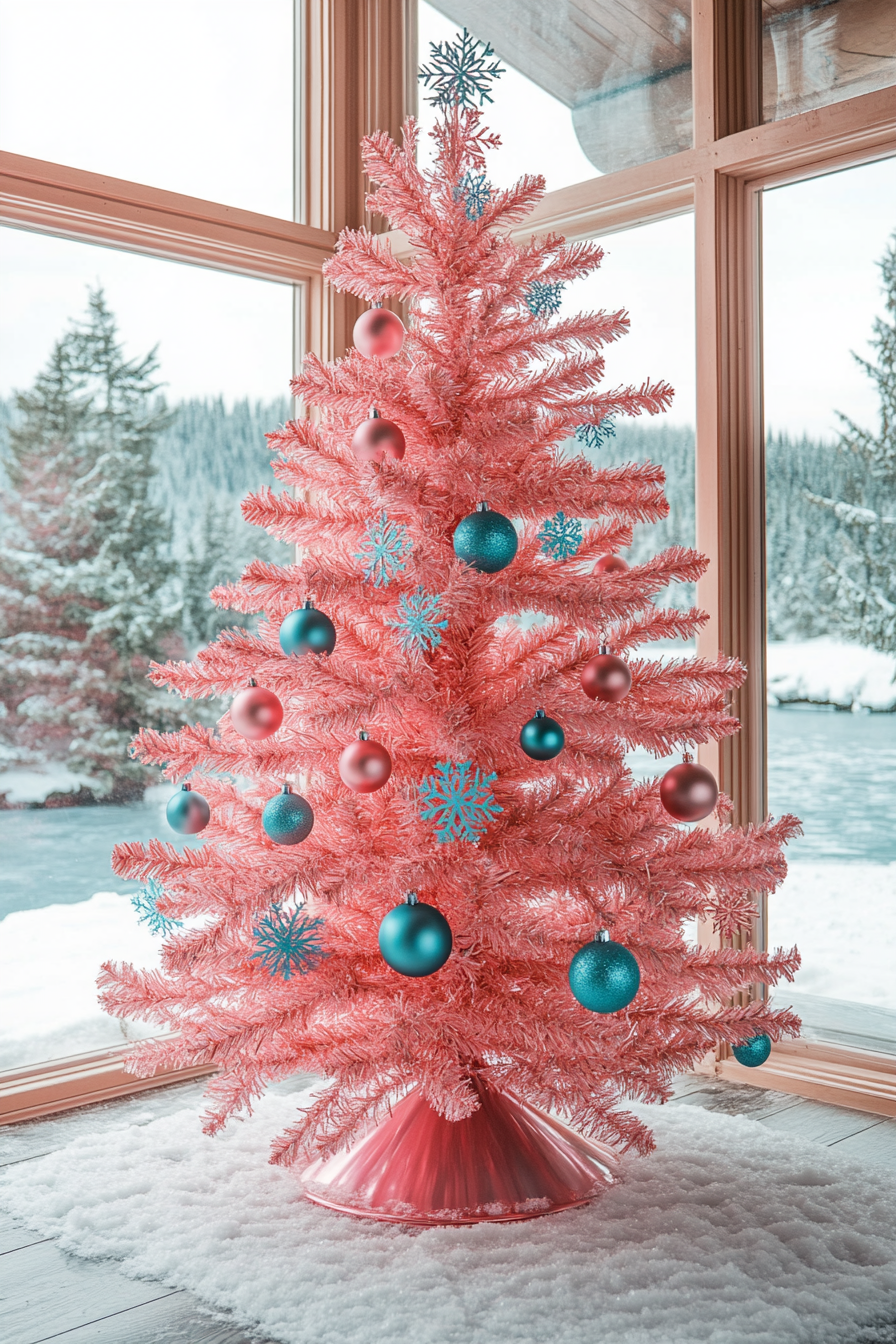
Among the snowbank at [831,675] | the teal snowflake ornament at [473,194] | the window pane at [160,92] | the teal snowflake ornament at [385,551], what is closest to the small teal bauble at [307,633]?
the teal snowflake ornament at [385,551]

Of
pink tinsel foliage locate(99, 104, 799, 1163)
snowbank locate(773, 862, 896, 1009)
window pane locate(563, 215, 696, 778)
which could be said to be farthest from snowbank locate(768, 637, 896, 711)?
pink tinsel foliage locate(99, 104, 799, 1163)

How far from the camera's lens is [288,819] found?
5.98 feet

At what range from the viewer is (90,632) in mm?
2744

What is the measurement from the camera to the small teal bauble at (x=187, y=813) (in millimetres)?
1923

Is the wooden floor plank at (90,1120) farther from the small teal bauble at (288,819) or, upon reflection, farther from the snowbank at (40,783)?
the small teal bauble at (288,819)

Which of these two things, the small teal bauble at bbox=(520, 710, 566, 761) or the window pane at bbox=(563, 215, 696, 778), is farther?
the window pane at bbox=(563, 215, 696, 778)

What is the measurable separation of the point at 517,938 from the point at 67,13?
2264mm

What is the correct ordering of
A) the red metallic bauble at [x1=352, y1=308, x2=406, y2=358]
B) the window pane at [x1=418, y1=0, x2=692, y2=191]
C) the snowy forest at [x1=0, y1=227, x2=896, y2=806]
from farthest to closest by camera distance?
the window pane at [x1=418, y1=0, x2=692, y2=191] < the snowy forest at [x1=0, y1=227, x2=896, y2=806] < the red metallic bauble at [x1=352, y1=308, x2=406, y2=358]

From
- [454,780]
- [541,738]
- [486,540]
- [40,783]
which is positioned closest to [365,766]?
[454,780]

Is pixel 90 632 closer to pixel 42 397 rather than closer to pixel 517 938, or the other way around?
pixel 42 397

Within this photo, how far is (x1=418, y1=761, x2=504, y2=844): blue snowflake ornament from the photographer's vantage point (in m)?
1.76

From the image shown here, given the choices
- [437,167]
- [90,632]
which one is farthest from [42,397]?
[437,167]

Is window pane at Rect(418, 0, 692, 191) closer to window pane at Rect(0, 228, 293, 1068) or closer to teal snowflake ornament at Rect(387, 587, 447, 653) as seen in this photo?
window pane at Rect(0, 228, 293, 1068)

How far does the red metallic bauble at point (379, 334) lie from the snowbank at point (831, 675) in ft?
3.90
